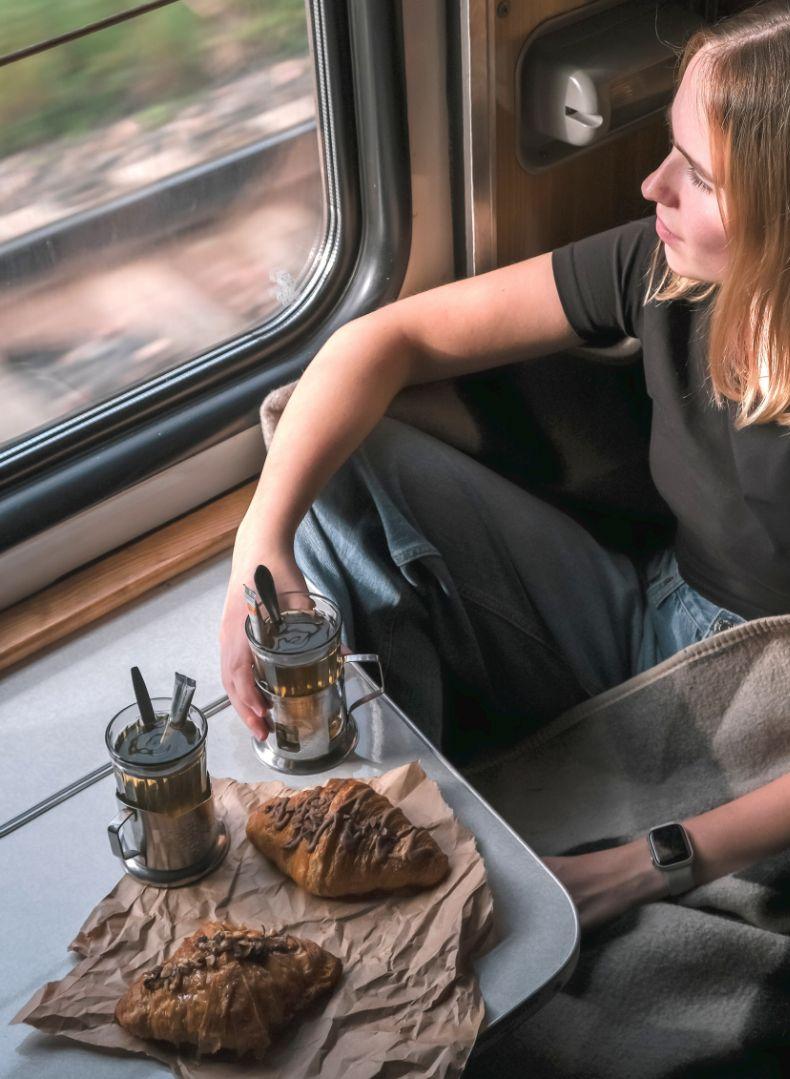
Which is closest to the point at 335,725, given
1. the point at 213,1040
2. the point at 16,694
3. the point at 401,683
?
the point at 401,683

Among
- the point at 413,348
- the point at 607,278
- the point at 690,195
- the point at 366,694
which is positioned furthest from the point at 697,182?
the point at 366,694

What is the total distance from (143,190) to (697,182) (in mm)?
669

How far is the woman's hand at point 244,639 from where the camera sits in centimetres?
112

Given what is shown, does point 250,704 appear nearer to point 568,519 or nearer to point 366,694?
point 366,694

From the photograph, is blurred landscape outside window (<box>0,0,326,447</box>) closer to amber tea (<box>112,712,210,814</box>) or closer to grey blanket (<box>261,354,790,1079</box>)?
grey blanket (<box>261,354,790,1079</box>)

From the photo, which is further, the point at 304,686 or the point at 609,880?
the point at 609,880

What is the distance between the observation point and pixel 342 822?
38.7 inches

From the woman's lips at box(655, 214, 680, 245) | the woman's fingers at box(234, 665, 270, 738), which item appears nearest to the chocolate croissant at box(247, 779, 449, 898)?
the woman's fingers at box(234, 665, 270, 738)

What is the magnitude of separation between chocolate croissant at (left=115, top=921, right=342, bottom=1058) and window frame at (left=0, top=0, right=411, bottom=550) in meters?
Answer: 0.66

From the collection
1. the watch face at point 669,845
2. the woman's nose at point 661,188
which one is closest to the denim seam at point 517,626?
the watch face at point 669,845

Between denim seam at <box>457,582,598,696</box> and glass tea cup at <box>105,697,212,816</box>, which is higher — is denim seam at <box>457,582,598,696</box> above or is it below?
below

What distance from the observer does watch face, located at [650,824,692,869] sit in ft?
3.85

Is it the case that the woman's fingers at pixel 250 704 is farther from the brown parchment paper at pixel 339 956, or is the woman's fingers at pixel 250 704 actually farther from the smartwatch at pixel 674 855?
the smartwatch at pixel 674 855

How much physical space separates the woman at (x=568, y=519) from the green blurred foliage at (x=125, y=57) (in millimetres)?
350
